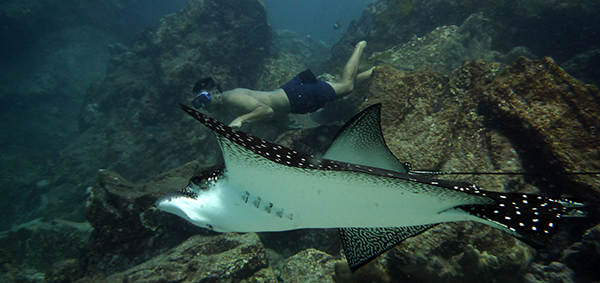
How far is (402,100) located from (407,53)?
15.0ft

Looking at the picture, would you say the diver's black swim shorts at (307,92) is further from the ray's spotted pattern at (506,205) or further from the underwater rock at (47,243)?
the underwater rock at (47,243)

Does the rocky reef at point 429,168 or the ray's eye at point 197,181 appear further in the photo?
the rocky reef at point 429,168

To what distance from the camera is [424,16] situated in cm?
997

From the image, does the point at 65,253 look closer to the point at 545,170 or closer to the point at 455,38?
the point at 545,170

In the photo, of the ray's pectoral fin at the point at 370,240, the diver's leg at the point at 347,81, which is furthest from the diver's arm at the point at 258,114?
the ray's pectoral fin at the point at 370,240

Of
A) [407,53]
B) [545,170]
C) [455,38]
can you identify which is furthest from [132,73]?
[545,170]

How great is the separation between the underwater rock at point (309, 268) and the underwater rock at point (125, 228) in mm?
2038

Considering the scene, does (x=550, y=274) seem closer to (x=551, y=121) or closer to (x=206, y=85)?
(x=551, y=121)

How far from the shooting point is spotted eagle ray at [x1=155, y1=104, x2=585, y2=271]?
122cm

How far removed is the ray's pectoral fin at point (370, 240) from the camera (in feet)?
6.21

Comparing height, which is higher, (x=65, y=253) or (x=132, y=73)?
(x=132, y=73)

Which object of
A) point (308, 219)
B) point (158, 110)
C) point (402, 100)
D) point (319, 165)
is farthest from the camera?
point (158, 110)

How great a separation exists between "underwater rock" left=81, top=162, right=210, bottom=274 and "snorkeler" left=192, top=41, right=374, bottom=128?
88.0 inches

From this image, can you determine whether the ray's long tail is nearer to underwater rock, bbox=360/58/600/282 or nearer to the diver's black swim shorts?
underwater rock, bbox=360/58/600/282
